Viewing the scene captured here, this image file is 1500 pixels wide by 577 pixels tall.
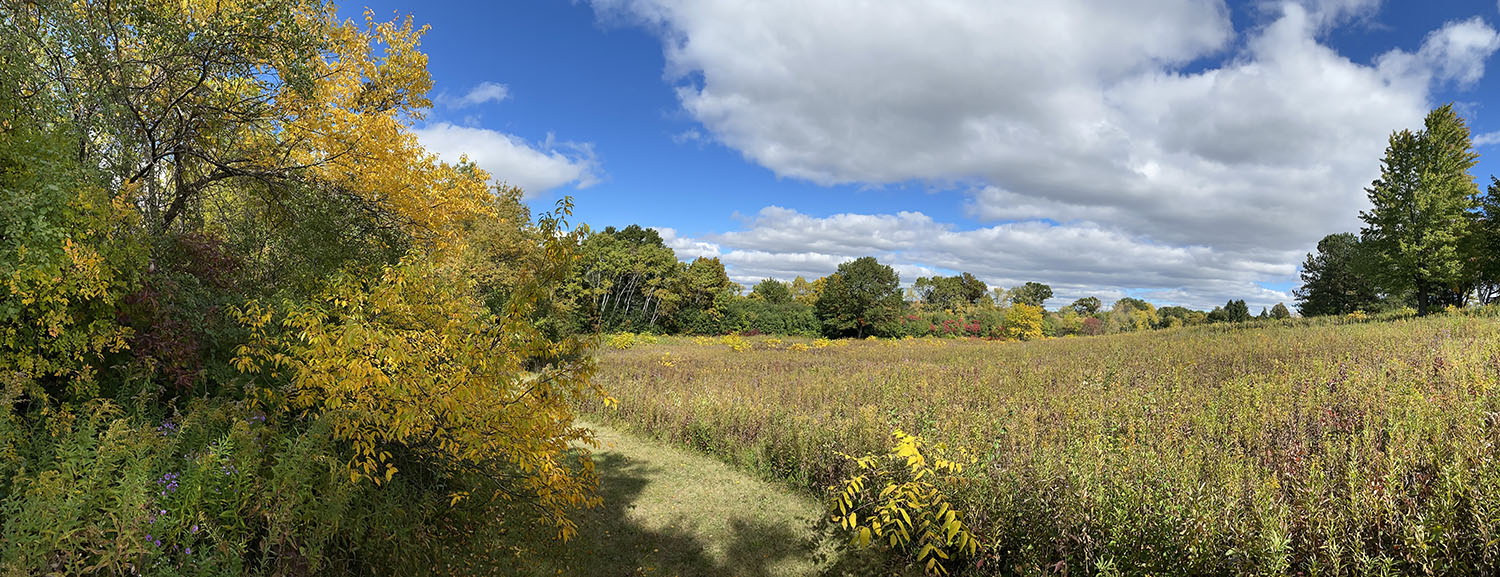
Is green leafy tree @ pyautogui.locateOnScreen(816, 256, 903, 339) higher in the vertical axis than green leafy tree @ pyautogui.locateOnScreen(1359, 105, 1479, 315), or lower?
lower

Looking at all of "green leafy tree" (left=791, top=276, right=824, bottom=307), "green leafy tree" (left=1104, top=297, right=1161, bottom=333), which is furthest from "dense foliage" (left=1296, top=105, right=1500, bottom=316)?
"green leafy tree" (left=791, top=276, right=824, bottom=307)

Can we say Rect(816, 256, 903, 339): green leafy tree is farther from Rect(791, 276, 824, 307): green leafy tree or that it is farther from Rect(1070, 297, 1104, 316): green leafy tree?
Rect(1070, 297, 1104, 316): green leafy tree

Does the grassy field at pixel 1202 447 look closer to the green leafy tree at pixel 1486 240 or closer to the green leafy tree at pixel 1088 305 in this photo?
the green leafy tree at pixel 1486 240

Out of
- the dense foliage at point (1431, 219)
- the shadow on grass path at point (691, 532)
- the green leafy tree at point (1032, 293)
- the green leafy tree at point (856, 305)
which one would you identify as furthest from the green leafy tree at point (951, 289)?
the shadow on grass path at point (691, 532)

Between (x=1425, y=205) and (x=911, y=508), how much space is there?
29.4 m

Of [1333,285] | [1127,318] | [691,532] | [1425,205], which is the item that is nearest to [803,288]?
[1127,318]

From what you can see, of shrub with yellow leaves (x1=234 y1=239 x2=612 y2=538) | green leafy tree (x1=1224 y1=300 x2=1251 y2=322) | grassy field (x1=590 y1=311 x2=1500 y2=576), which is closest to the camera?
grassy field (x1=590 y1=311 x2=1500 y2=576)

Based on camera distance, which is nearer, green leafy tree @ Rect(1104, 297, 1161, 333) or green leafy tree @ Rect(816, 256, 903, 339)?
green leafy tree @ Rect(816, 256, 903, 339)

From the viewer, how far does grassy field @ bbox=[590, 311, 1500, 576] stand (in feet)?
10.1

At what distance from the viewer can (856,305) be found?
45688mm

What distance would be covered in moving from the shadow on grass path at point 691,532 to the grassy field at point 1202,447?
0.64 m

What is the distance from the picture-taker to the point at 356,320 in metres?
3.54

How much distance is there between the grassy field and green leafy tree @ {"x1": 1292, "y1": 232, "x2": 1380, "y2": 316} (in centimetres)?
5096

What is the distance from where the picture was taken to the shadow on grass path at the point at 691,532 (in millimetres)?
4848
